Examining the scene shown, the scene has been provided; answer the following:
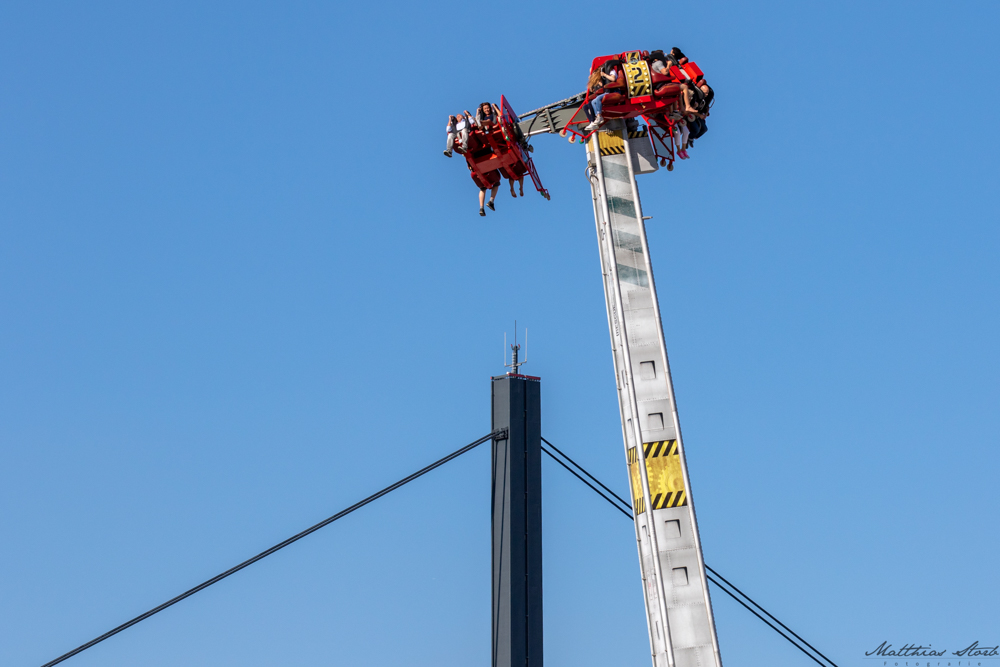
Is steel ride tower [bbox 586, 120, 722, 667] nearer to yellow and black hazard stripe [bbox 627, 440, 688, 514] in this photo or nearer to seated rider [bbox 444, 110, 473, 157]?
yellow and black hazard stripe [bbox 627, 440, 688, 514]

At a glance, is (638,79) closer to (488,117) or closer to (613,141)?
(613,141)

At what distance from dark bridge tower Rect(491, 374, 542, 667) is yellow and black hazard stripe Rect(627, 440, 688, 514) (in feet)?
12.1

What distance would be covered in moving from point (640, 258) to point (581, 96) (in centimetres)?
448

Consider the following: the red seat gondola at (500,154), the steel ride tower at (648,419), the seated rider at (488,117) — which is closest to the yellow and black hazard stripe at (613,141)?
the steel ride tower at (648,419)

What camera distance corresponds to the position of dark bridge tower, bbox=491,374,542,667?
2305 centimetres

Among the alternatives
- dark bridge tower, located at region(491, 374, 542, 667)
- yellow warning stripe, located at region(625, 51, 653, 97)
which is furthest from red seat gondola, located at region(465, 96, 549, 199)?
dark bridge tower, located at region(491, 374, 542, 667)

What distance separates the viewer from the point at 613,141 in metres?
23.7

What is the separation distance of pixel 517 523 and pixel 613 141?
9.02 metres

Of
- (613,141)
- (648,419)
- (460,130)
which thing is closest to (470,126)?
(460,130)

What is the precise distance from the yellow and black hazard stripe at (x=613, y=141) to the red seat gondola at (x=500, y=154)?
2533 millimetres

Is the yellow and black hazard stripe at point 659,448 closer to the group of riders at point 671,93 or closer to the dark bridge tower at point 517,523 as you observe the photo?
the dark bridge tower at point 517,523

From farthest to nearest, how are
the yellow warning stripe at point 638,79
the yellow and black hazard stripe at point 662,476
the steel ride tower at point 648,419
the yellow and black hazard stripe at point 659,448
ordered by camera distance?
the yellow warning stripe at point 638,79 < the yellow and black hazard stripe at point 659,448 < the yellow and black hazard stripe at point 662,476 < the steel ride tower at point 648,419

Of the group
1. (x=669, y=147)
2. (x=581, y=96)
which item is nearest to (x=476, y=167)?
(x=581, y=96)

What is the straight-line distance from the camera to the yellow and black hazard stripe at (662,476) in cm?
2047
